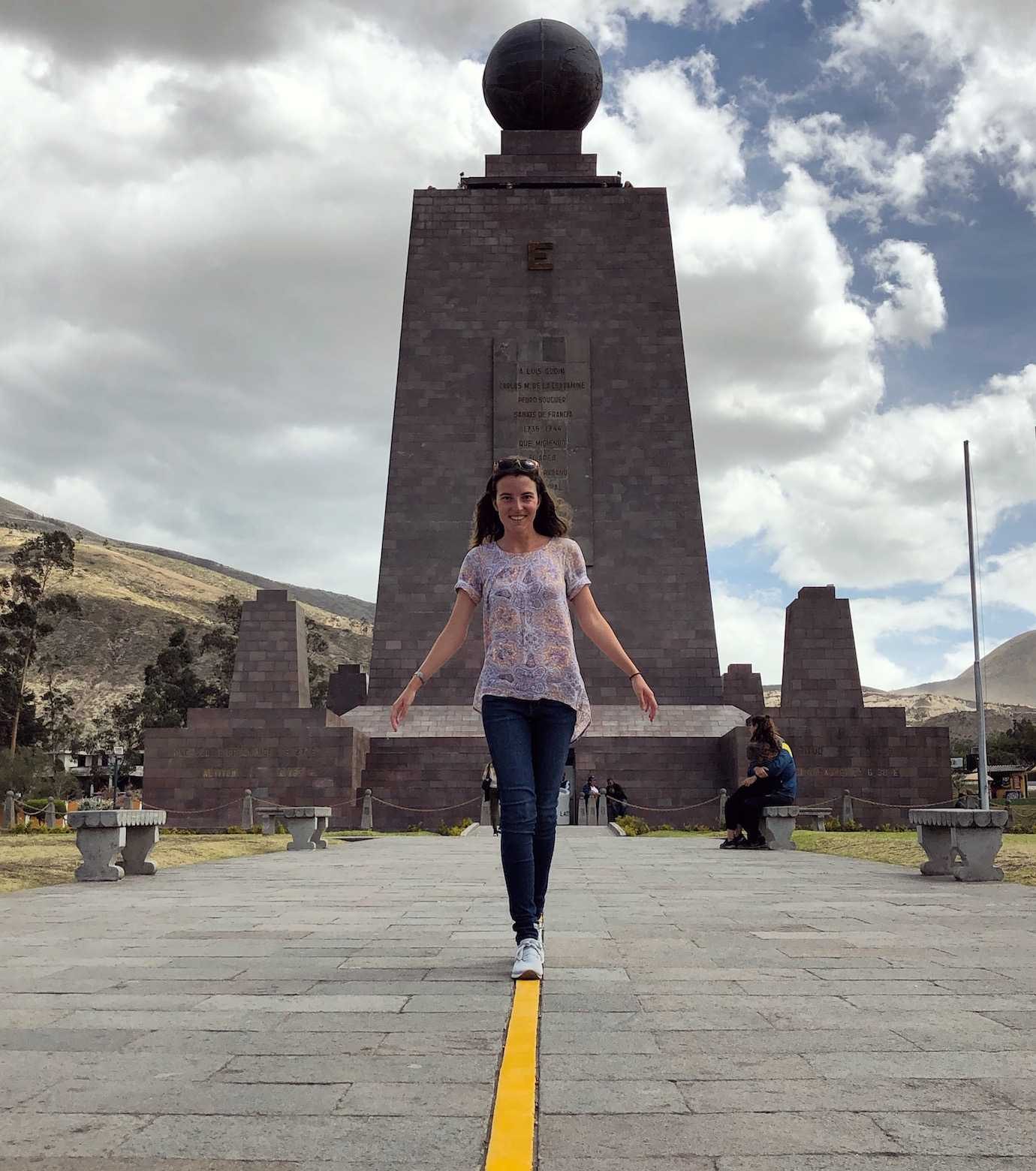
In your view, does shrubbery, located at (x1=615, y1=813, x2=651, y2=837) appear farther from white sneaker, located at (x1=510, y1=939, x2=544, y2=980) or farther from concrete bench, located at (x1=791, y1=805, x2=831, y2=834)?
white sneaker, located at (x1=510, y1=939, x2=544, y2=980)

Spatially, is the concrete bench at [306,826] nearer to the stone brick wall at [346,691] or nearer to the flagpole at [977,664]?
the flagpole at [977,664]

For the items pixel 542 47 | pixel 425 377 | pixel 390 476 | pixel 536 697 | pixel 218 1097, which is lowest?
pixel 218 1097

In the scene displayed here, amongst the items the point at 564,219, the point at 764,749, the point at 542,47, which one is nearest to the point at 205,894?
the point at 764,749

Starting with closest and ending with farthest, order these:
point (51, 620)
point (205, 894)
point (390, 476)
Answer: point (205, 894)
point (390, 476)
point (51, 620)

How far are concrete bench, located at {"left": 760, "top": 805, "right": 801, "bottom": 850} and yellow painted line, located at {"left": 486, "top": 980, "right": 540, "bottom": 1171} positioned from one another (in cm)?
1033

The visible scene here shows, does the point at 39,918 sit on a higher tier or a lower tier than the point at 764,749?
lower

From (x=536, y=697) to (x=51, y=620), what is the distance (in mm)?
113812

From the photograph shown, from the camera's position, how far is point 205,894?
8.19 meters

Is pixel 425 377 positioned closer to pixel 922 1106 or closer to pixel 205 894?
pixel 205 894

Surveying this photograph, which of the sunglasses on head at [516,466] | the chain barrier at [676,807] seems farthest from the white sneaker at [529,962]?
the chain barrier at [676,807]

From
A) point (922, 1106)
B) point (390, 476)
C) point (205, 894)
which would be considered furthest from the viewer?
point (390, 476)

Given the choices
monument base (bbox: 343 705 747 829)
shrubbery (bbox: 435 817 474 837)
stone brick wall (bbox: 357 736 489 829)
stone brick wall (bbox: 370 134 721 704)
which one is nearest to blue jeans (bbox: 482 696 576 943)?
shrubbery (bbox: 435 817 474 837)

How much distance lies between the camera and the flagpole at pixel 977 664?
23453 mm

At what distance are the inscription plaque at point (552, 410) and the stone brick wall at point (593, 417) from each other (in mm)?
245
